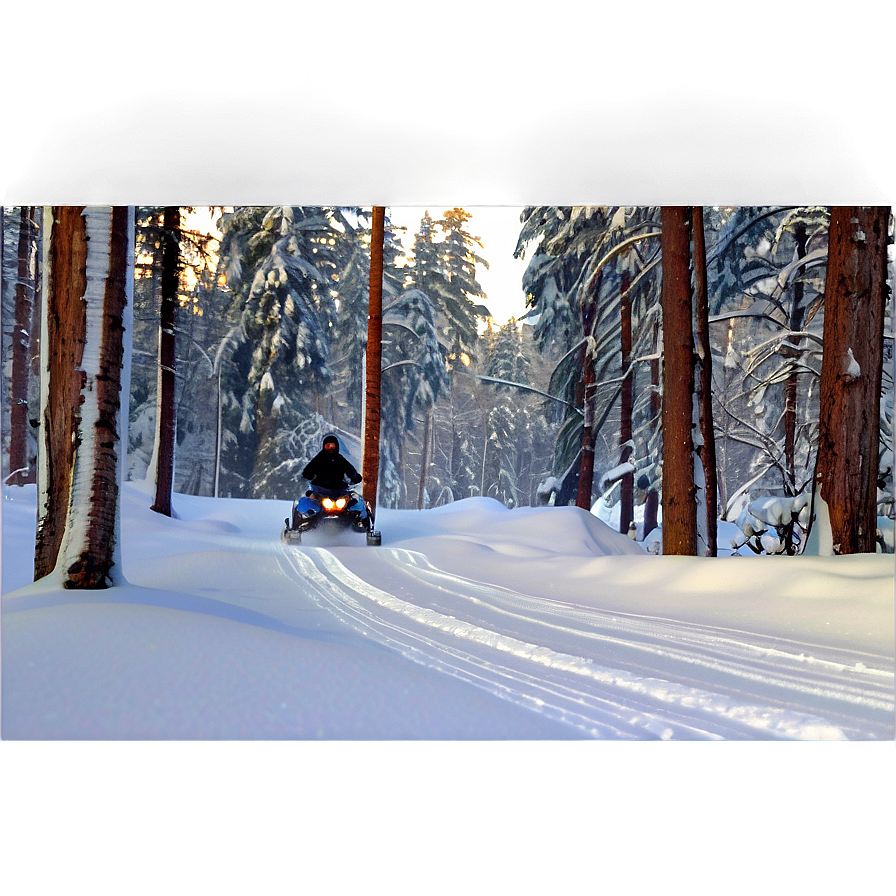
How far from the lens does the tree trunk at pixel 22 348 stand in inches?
575

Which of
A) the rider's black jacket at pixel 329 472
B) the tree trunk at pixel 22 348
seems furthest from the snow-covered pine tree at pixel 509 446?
the rider's black jacket at pixel 329 472

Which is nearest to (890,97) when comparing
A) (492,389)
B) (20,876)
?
(20,876)

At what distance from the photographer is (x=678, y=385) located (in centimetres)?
873

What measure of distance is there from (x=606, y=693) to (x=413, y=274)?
17.0 metres

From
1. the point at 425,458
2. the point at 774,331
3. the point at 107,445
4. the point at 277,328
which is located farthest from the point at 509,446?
the point at 107,445

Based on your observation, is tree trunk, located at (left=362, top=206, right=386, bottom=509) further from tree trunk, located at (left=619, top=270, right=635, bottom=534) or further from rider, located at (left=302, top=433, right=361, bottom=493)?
tree trunk, located at (left=619, top=270, right=635, bottom=534)

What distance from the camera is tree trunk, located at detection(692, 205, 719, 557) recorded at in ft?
30.4

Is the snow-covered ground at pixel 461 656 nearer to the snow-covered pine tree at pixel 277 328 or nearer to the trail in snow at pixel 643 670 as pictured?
the trail in snow at pixel 643 670

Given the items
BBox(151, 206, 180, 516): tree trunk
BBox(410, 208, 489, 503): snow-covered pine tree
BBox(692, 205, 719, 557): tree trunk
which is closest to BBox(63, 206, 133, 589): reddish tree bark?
BBox(692, 205, 719, 557): tree trunk

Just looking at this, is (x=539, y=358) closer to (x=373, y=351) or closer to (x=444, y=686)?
(x=373, y=351)

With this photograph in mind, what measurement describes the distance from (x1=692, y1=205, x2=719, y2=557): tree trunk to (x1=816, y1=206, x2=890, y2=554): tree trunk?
1577 millimetres

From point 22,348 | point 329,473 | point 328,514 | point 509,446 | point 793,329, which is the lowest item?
point 328,514

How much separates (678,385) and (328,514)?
175 inches

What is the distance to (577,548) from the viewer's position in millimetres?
10570
